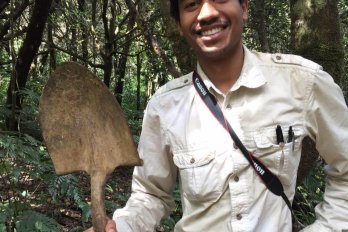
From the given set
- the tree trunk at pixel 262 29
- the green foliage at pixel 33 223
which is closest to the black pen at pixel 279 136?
the green foliage at pixel 33 223

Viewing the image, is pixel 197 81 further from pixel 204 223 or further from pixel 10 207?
pixel 10 207

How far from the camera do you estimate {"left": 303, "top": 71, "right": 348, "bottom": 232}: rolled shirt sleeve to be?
163cm

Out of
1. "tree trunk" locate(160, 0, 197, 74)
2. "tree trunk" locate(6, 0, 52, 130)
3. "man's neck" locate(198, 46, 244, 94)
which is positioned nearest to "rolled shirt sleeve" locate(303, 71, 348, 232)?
"man's neck" locate(198, 46, 244, 94)

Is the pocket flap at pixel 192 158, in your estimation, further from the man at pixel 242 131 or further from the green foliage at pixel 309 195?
the green foliage at pixel 309 195

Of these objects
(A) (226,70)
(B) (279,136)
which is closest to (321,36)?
(A) (226,70)

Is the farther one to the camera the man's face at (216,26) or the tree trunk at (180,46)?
the tree trunk at (180,46)

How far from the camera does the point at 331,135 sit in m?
1.63

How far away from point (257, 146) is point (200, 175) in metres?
0.23

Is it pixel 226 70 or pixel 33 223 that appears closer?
pixel 226 70

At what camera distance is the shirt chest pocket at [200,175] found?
164cm

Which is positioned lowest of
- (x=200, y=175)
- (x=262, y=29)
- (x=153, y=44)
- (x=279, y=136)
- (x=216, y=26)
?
(x=200, y=175)

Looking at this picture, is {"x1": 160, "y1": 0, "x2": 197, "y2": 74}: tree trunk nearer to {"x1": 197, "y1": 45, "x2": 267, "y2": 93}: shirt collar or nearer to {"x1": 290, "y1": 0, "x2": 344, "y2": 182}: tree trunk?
{"x1": 290, "y1": 0, "x2": 344, "y2": 182}: tree trunk

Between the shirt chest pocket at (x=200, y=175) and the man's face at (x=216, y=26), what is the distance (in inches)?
14.7

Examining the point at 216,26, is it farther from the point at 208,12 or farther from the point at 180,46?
the point at 180,46
